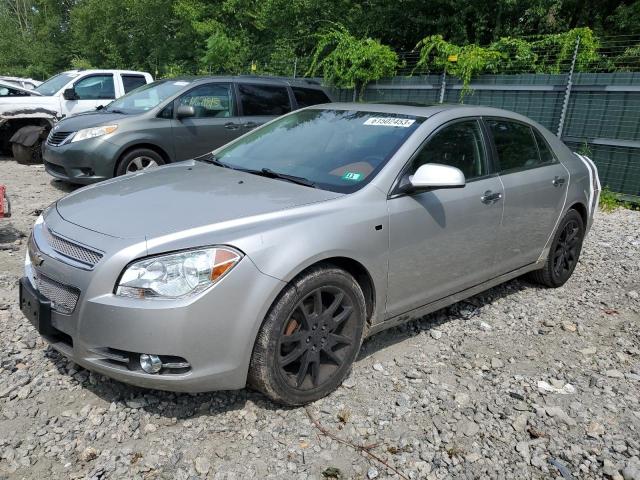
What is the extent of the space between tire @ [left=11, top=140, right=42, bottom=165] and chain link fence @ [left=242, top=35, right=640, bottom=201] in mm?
6365

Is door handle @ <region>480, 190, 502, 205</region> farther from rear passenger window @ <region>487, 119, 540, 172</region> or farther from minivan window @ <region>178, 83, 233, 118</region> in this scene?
minivan window @ <region>178, 83, 233, 118</region>

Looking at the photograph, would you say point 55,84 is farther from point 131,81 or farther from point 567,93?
point 567,93

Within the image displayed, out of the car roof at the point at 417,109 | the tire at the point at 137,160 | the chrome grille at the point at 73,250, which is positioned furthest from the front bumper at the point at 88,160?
the chrome grille at the point at 73,250

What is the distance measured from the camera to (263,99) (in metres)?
8.09

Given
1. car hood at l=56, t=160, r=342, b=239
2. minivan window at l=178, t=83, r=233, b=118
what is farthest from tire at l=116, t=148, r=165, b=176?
car hood at l=56, t=160, r=342, b=239

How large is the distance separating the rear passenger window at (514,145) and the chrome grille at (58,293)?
117 inches

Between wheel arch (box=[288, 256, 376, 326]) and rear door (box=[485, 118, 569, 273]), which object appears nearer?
wheel arch (box=[288, 256, 376, 326])

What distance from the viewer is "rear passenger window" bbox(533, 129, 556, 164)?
4.46m

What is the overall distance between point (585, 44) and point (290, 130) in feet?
23.6

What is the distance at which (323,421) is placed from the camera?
2814mm

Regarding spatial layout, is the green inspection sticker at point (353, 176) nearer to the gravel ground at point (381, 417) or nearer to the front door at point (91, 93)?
the gravel ground at point (381, 417)

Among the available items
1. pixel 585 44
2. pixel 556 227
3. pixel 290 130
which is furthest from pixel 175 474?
pixel 585 44

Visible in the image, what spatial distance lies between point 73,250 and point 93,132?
497 cm

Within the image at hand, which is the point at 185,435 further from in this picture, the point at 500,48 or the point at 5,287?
the point at 500,48
